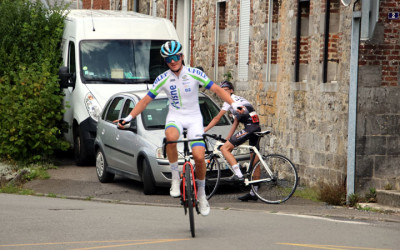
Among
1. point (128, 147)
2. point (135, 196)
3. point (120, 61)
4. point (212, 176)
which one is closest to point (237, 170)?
point (212, 176)

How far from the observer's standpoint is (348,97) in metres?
14.1

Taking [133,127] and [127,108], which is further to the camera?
[127,108]

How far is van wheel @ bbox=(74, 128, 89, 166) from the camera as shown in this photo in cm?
1889

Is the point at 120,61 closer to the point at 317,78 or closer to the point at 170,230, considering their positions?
the point at 317,78

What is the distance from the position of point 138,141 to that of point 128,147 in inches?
17.1

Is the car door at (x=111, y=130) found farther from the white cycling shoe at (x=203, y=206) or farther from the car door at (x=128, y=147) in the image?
the white cycling shoe at (x=203, y=206)

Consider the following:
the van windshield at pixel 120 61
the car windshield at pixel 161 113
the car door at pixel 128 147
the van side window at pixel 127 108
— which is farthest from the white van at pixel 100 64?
the car windshield at pixel 161 113

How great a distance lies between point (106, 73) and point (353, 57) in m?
6.94

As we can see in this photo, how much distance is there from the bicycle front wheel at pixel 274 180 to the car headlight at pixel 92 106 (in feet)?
18.9

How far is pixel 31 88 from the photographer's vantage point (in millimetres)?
18641

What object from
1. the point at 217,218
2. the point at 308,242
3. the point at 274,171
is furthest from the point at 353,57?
the point at 308,242

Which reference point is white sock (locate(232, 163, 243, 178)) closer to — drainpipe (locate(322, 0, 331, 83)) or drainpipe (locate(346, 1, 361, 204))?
drainpipe (locate(346, 1, 361, 204))

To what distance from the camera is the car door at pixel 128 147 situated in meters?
14.9

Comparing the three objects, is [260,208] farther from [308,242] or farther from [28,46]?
[28,46]
